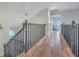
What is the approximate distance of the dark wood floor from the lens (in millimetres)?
1262

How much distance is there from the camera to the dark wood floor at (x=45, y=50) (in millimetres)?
1262

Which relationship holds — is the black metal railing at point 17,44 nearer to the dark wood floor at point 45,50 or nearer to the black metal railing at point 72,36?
the dark wood floor at point 45,50

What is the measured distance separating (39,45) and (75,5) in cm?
53

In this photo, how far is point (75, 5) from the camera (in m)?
1.25

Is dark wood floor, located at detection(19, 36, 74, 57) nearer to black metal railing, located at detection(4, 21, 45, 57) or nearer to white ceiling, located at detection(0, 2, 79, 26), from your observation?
black metal railing, located at detection(4, 21, 45, 57)

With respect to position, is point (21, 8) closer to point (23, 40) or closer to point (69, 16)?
point (23, 40)

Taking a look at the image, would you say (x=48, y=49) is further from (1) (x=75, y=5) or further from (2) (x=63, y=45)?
(1) (x=75, y=5)

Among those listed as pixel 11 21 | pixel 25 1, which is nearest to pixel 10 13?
pixel 11 21

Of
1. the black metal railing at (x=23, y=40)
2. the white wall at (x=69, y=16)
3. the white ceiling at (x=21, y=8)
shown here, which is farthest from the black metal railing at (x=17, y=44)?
the white wall at (x=69, y=16)

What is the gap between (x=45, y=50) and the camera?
4.18ft

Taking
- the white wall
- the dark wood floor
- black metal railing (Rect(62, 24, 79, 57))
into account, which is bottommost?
the dark wood floor

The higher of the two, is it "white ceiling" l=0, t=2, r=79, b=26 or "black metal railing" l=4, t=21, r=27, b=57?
"white ceiling" l=0, t=2, r=79, b=26

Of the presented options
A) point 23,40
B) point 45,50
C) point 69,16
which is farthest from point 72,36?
point 23,40

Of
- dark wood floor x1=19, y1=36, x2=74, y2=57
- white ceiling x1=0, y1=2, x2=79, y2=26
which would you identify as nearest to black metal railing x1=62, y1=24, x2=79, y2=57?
dark wood floor x1=19, y1=36, x2=74, y2=57
